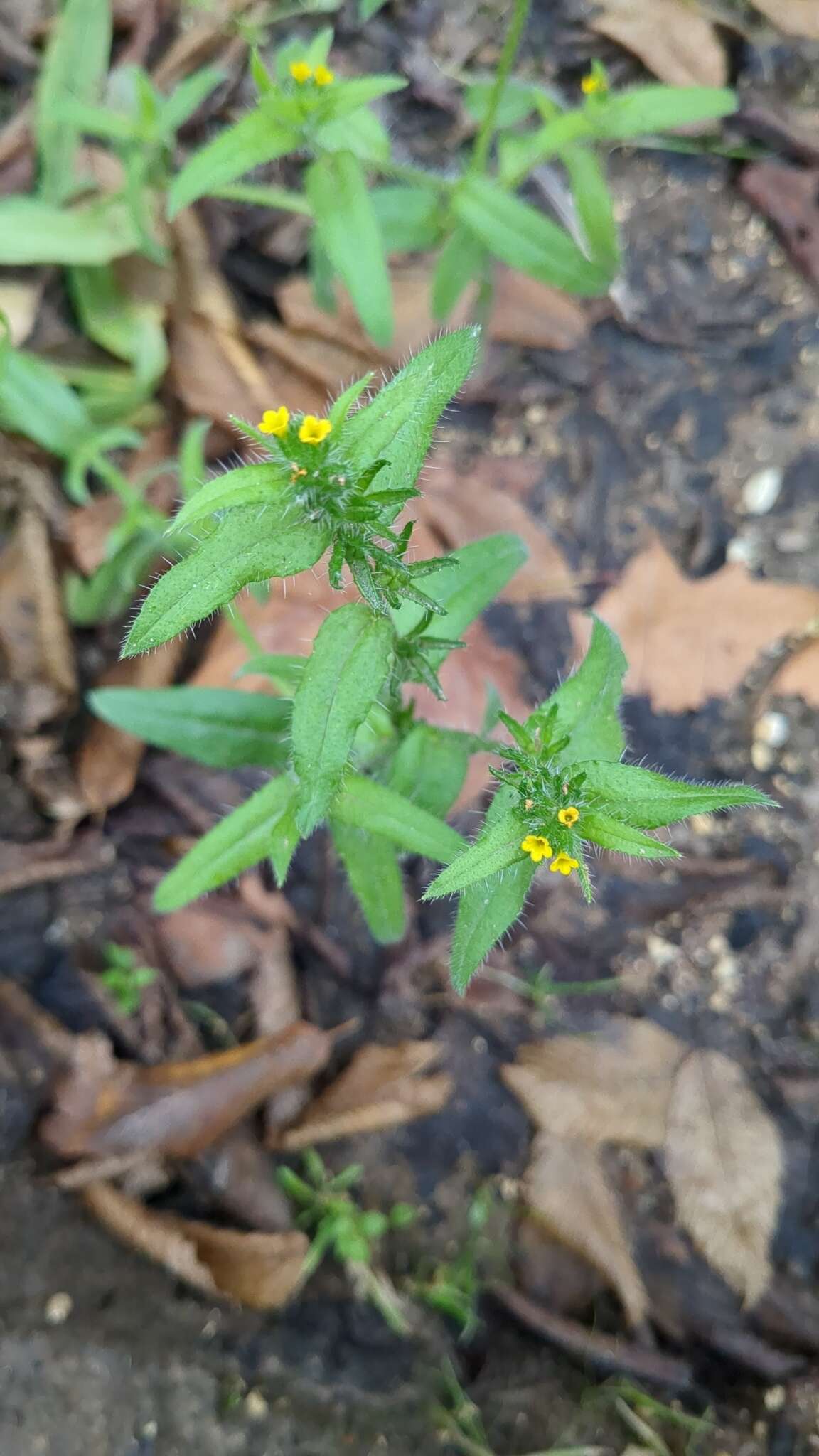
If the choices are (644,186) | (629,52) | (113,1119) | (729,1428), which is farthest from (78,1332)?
(629,52)

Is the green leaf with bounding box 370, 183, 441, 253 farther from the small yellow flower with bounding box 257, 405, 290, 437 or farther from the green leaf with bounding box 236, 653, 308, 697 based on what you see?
the small yellow flower with bounding box 257, 405, 290, 437

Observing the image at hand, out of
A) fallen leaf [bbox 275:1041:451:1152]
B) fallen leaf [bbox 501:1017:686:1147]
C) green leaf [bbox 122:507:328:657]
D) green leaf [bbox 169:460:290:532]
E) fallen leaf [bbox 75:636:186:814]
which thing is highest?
green leaf [bbox 169:460:290:532]

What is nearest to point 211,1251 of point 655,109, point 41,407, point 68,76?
point 41,407

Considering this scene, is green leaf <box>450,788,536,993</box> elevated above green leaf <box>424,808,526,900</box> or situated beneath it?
situated beneath

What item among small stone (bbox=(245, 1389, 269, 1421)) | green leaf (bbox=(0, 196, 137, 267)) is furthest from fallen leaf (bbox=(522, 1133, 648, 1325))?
green leaf (bbox=(0, 196, 137, 267))

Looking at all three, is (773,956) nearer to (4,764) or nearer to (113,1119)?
(113,1119)

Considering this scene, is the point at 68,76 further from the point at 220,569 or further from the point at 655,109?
the point at 220,569
